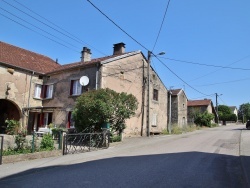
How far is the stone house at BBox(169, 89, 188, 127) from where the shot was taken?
116ft

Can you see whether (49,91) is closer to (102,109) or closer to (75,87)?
(75,87)

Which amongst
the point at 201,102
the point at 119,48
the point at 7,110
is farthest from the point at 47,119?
the point at 201,102

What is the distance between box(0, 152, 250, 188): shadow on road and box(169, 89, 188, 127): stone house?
25591mm

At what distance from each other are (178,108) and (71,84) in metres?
19.1

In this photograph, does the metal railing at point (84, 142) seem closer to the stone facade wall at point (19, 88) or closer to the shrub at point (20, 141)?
the shrub at point (20, 141)

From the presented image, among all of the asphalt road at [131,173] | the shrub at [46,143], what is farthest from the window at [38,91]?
the asphalt road at [131,173]

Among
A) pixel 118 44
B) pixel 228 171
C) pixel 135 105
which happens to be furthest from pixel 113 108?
pixel 118 44

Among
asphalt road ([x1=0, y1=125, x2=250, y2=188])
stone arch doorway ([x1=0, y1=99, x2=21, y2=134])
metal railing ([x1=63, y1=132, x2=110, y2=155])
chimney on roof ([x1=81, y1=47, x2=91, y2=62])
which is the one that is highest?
chimney on roof ([x1=81, y1=47, x2=91, y2=62])

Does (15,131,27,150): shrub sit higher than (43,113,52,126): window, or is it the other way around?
(43,113,52,126): window

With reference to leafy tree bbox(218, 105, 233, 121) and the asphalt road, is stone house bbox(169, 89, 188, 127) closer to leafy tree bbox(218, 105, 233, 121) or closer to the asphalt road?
the asphalt road

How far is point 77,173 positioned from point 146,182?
2.37 meters

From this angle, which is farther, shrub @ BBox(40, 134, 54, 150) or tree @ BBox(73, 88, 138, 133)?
tree @ BBox(73, 88, 138, 133)

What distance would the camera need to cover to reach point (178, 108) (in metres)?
35.9

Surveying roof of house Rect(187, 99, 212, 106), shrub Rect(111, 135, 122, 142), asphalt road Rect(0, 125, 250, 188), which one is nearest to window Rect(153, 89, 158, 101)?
shrub Rect(111, 135, 122, 142)
